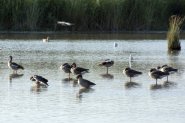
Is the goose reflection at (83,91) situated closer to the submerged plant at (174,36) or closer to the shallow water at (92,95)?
the shallow water at (92,95)

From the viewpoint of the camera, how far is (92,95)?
54.9 feet

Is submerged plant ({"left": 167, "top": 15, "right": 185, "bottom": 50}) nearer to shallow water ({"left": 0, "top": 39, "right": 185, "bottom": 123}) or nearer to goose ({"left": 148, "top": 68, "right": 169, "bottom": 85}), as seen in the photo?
shallow water ({"left": 0, "top": 39, "right": 185, "bottom": 123})

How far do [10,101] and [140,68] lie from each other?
8.17 m

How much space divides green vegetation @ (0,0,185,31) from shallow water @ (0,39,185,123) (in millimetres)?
14381

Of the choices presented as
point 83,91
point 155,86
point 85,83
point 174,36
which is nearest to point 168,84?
point 155,86

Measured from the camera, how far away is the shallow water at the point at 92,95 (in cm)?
1387

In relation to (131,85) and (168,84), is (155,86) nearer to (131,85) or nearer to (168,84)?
(168,84)

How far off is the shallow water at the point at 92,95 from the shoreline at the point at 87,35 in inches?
434

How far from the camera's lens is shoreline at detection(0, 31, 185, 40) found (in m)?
39.6

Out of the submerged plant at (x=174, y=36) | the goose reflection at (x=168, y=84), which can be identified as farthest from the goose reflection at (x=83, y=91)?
the submerged plant at (x=174, y=36)

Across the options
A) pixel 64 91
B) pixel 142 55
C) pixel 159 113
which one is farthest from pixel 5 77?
pixel 142 55

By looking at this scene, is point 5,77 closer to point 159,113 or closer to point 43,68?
point 43,68

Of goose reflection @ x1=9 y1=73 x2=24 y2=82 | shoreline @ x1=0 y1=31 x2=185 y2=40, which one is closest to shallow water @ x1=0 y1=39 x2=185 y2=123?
goose reflection @ x1=9 y1=73 x2=24 y2=82

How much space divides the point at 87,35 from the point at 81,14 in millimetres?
2979
